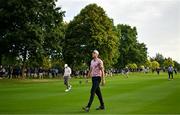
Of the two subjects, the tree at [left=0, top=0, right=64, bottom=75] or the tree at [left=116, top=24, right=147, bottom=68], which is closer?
the tree at [left=0, top=0, right=64, bottom=75]

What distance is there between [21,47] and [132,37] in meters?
88.4

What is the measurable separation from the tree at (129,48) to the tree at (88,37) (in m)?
47.7

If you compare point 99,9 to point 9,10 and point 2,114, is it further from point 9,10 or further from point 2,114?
point 2,114

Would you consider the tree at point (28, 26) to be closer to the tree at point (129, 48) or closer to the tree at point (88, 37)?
the tree at point (88, 37)

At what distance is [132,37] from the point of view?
14625cm

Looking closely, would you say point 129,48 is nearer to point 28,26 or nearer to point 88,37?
point 88,37

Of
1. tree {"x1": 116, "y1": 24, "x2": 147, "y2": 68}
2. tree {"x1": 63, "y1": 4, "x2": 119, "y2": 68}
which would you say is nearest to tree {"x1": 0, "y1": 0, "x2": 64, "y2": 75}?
tree {"x1": 63, "y1": 4, "x2": 119, "y2": 68}

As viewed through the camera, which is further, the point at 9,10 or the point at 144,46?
the point at 144,46

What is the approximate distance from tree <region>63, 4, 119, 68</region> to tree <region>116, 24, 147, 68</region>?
47.7 m

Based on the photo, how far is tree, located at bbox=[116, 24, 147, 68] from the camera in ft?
456

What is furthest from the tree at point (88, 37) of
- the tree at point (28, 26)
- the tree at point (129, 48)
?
the tree at point (129, 48)

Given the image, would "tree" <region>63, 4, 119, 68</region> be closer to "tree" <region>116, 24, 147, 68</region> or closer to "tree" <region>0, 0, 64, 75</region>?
"tree" <region>0, 0, 64, 75</region>

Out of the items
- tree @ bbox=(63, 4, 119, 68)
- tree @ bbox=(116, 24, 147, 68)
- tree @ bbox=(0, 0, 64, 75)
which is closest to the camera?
tree @ bbox=(0, 0, 64, 75)

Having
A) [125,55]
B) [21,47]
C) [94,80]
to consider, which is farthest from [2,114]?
[125,55]
